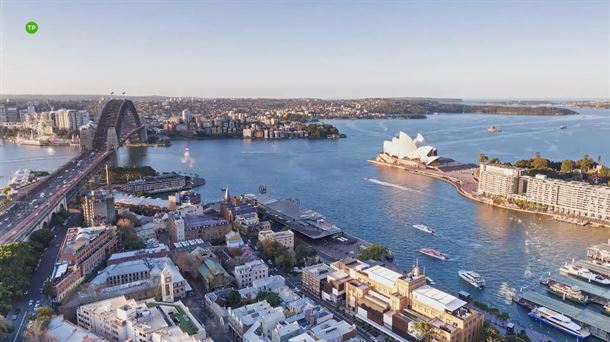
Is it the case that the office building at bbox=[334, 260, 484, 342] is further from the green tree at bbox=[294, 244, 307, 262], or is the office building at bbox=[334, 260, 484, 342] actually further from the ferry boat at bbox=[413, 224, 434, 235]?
the ferry boat at bbox=[413, 224, 434, 235]

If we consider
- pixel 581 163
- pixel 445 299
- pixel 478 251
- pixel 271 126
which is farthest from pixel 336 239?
pixel 271 126

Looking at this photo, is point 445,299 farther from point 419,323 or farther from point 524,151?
point 524,151

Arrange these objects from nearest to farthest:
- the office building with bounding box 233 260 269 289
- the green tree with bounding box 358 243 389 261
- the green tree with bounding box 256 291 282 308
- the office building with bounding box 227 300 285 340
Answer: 1. the office building with bounding box 227 300 285 340
2. the green tree with bounding box 256 291 282 308
3. the office building with bounding box 233 260 269 289
4. the green tree with bounding box 358 243 389 261

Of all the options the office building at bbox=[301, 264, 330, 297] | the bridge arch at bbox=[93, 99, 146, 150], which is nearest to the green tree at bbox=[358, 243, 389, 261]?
the office building at bbox=[301, 264, 330, 297]

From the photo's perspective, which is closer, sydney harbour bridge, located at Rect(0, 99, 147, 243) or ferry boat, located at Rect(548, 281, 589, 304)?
ferry boat, located at Rect(548, 281, 589, 304)

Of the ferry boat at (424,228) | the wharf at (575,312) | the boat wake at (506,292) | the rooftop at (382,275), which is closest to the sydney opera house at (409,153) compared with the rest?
the ferry boat at (424,228)

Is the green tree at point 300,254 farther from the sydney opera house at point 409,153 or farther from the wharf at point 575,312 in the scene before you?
Answer: the sydney opera house at point 409,153

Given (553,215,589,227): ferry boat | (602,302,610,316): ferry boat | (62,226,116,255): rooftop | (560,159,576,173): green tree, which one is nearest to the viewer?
(602,302,610,316): ferry boat
